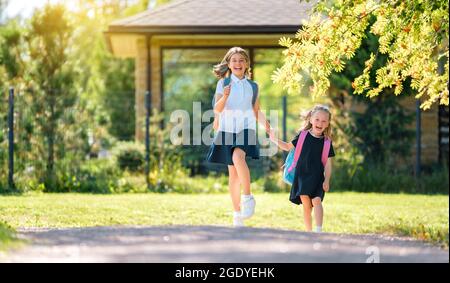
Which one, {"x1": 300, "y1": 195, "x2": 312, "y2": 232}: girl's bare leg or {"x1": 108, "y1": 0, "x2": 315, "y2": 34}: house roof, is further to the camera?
{"x1": 108, "y1": 0, "x2": 315, "y2": 34}: house roof

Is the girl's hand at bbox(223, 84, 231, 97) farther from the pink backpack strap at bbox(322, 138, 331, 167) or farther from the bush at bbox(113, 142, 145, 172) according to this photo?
the bush at bbox(113, 142, 145, 172)

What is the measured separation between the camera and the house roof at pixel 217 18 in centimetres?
1736

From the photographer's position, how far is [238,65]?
24.6 ft

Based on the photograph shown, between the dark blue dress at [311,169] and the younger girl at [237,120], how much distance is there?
61 centimetres

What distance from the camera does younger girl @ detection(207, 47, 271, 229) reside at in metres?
7.49

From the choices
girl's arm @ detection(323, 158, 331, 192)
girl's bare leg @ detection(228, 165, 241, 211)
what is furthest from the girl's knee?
girl's bare leg @ detection(228, 165, 241, 211)

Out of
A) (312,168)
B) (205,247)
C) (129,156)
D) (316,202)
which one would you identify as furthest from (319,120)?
(129,156)

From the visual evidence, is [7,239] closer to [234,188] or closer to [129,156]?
[234,188]

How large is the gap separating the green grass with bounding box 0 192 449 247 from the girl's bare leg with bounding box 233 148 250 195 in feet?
6.20

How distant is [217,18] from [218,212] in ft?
24.8

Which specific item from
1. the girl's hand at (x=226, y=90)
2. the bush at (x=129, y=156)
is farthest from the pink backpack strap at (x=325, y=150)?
the bush at (x=129, y=156)
